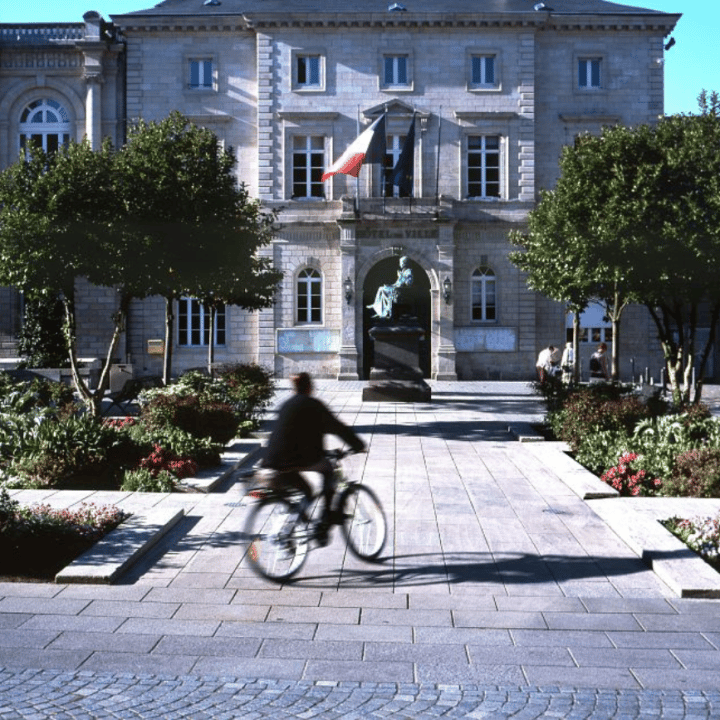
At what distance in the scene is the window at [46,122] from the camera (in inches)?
1537

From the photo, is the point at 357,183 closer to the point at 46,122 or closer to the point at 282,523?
the point at 46,122

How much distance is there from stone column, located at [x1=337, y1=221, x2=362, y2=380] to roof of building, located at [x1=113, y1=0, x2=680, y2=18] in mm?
8178

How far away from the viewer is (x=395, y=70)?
38688 millimetres

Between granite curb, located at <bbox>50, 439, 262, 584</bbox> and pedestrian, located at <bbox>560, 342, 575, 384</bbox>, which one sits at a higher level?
pedestrian, located at <bbox>560, 342, 575, 384</bbox>

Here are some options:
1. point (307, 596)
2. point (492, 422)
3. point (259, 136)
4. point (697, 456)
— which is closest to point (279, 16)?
point (259, 136)

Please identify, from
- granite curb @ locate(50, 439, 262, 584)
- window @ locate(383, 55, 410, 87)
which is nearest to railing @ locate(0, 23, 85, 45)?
window @ locate(383, 55, 410, 87)

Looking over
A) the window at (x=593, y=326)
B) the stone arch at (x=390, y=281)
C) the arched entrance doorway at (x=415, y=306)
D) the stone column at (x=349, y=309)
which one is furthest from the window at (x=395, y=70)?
the window at (x=593, y=326)

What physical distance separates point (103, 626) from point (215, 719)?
6.43 feet

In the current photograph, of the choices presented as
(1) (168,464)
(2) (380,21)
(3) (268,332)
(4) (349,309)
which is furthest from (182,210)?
(2) (380,21)

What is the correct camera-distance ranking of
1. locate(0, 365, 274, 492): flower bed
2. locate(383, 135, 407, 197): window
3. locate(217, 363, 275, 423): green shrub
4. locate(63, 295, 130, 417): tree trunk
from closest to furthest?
locate(0, 365, 274, 492): flower bed < locate(63, 295, 130, 417): tree trunk < locate(217, 363, 275, 423): green shrub < locate(383, 135, 407, 197): window

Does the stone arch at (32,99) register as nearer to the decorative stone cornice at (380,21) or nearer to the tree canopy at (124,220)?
the decorative stone cornice at (380,21)

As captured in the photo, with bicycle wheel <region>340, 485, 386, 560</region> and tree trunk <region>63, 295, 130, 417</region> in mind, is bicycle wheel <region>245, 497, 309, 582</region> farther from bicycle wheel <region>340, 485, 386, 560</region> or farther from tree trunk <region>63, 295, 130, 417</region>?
tree trunk <region>63, 295, 130, 417</region>

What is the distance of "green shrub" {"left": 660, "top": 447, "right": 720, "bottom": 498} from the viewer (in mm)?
11766

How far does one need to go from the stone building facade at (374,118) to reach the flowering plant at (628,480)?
81.1ft
